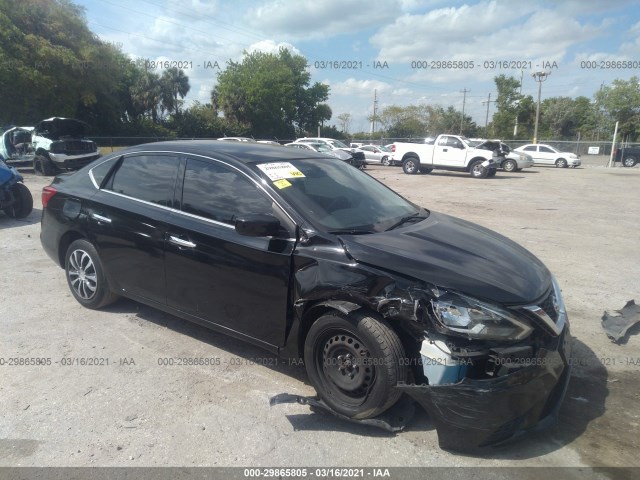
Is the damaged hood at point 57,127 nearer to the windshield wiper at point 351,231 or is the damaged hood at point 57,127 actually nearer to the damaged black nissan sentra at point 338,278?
the damaged black nissan sentra at point 338,278

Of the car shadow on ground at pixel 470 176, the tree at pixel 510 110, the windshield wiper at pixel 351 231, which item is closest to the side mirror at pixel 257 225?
the windshield wiper at pixel 351 231

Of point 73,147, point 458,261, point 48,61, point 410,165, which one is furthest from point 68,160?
point 458,261

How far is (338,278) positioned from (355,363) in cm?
55

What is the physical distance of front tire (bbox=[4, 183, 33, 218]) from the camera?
9.10 metres

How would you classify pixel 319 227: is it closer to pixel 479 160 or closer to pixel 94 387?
pixel 94 387

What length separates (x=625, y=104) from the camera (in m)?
48.2

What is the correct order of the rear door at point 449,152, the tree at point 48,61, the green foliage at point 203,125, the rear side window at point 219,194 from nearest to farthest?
the rear side window at point 219,194
the rear door at point 449,152
the tree at point 48,61
the green foliage at point 203,125

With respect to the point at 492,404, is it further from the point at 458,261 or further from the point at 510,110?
the point at 510,110

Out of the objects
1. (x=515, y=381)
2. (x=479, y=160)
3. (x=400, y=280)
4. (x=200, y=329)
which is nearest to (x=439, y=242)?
(x=400, y=280)

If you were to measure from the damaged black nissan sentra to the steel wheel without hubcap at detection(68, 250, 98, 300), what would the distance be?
0.04m

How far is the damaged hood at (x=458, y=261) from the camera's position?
114 inches

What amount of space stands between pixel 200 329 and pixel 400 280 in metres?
2.36

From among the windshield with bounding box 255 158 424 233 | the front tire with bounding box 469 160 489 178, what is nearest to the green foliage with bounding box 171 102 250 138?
the front tire with bounding box 469 160 489 178

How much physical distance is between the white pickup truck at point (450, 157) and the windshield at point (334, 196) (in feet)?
64.9
